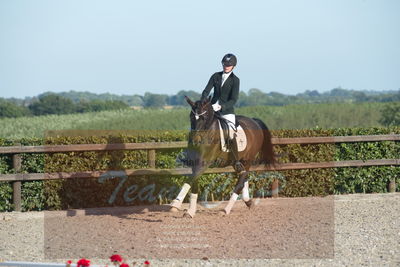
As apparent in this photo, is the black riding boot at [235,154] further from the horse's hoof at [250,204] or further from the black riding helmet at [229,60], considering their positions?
the black riding helmet at [229,60]

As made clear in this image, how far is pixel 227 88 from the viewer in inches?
433

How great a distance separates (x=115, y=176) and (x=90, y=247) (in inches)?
156

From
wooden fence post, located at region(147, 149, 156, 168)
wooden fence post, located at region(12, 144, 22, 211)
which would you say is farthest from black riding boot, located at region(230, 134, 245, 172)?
wooden fence post, located at region(12, 144, 22, 211)

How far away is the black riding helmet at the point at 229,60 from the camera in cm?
1092

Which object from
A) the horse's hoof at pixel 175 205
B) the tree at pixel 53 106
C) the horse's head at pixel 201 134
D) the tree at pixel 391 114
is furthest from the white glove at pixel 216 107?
the tree at pixel 53 106

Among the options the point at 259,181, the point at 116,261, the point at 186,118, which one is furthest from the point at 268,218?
the point at 186,118

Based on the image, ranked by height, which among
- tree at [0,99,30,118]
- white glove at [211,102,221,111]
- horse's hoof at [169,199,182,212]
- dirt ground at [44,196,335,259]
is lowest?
dirt ground at [44,196,335,259]

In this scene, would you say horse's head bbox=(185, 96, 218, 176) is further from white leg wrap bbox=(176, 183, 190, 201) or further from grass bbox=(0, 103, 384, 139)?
grass bbox=(0, 103, 384, 139)

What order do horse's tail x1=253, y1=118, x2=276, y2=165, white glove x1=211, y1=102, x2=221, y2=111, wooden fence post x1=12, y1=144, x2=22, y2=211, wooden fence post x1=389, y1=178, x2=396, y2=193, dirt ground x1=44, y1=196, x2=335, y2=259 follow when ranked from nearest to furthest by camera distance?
1. dirt ground x1=44, y1=196, x2=335, y2=259
2. white glove x1=211, y1=102, x2=221, y2=111
3. wooden fence post x1=12, y1=144, x2=22, y2=211
4. horse's tail x1=253, y1=118, x2=276, y2=165
5. wooden fence post x1=389, y1=178, x2=396, y2=193

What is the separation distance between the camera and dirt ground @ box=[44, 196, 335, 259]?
8.21 metres

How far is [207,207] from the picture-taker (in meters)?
12.4

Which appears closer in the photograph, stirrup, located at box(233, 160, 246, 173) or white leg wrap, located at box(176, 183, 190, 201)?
white leg wrap, located at box(176, 183, 190, 201)

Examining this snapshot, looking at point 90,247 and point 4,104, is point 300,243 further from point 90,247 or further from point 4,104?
point 4,104

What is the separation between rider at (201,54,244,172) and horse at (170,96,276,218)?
0.73ft
